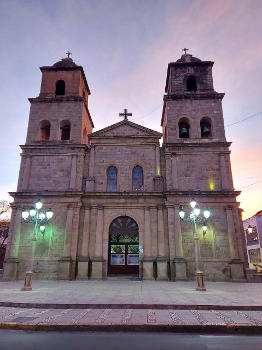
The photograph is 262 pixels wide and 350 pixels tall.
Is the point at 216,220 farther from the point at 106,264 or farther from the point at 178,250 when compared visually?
the point at 106,264

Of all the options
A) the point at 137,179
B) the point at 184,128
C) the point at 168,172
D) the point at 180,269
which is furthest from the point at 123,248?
the point at 184,128

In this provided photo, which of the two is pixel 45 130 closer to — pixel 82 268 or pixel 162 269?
pixel 82 268

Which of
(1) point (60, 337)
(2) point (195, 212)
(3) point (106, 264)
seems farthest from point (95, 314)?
(3) point (106, 264)

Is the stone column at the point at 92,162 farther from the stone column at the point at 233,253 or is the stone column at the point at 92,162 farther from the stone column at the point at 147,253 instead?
the stone column at the point at 233,253

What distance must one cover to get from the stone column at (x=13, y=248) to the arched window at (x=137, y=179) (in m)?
9.74

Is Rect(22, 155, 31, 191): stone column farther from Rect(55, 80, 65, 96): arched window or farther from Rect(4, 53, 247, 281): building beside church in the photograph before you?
Rect(55, 80, 65, 96): arched window

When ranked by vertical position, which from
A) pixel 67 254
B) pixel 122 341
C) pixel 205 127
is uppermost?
pixel 205 127

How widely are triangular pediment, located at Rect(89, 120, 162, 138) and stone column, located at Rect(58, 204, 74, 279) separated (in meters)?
7.35

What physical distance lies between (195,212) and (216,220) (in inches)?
246

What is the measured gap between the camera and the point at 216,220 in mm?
20188

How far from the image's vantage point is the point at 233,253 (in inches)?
750

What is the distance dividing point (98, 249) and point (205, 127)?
564 inches

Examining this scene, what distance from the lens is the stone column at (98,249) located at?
19.2 m

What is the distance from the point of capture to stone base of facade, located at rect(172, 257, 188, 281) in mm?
18483
